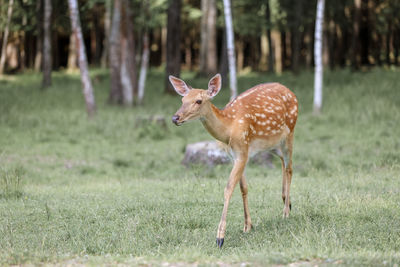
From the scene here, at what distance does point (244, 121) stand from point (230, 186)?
86cm

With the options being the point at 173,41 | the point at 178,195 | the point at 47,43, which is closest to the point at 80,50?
the point at 173,41

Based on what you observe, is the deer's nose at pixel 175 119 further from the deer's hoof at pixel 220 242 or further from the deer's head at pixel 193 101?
the deer's hoof at pixel 220 242

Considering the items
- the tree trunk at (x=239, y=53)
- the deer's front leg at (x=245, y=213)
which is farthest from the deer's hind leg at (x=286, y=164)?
the tree trunk at (x=239, y=53)

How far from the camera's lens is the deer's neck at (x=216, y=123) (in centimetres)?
668

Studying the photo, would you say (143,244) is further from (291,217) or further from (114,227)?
(291,217)

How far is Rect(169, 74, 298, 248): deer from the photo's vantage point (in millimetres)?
6547

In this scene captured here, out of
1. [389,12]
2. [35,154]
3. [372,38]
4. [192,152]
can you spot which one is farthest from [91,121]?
[372,38]

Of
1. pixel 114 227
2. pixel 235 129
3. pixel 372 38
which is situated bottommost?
pixel 114 227

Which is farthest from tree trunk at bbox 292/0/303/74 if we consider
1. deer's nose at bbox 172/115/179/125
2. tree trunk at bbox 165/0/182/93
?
deer's nose at bbox 172/115/179/125

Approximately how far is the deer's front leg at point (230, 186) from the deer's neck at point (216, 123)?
0.30m

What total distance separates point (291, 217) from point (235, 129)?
1580 millimetres

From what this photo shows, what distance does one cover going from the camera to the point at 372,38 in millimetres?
40562

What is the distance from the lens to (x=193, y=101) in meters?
6.49

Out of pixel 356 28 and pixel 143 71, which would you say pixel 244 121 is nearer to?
pixel 143 71
